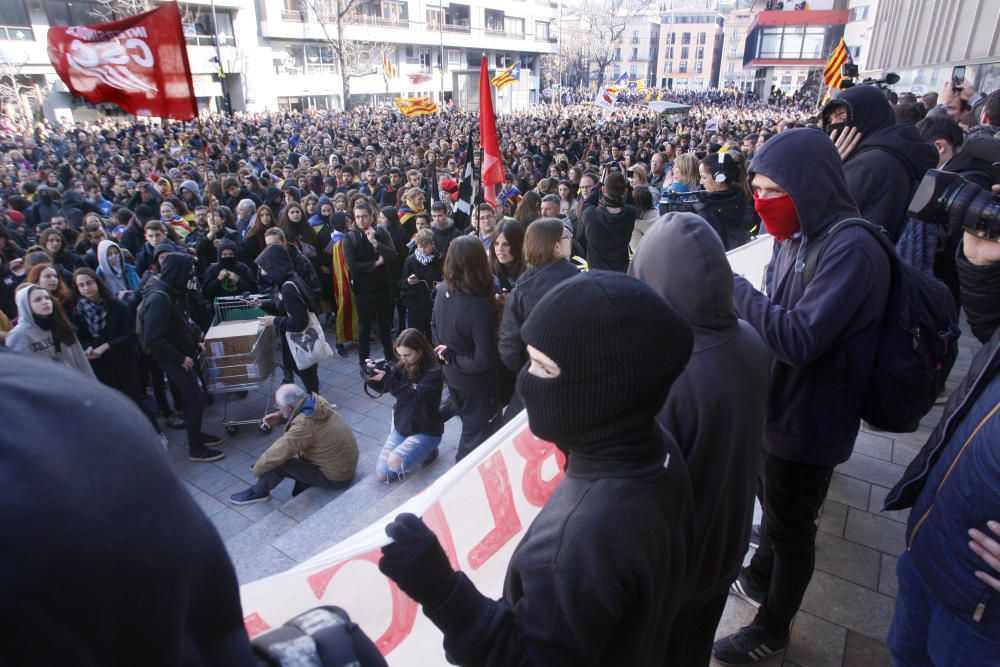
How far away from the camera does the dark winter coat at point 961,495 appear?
1.61 m

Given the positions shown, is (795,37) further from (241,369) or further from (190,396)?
(190,396)

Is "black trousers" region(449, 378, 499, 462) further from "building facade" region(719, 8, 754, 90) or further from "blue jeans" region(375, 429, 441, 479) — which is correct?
"building facade" region(719, 8, 754, 90)

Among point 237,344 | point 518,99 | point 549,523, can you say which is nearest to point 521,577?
point 549,523

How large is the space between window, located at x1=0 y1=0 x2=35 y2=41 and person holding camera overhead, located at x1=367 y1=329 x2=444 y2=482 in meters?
41.9

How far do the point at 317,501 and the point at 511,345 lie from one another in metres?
2.48

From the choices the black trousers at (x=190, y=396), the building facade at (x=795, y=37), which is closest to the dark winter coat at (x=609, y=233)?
the black trousers at (x=190, y=396)

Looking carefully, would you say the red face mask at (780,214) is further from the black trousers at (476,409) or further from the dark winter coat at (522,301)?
the black trousers at (476,409)

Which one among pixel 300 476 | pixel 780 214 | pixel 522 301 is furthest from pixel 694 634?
pixel 300 476

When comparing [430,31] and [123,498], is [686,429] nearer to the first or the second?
[123,498]

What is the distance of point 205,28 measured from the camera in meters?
41.3

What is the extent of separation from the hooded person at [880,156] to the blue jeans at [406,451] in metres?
3.43

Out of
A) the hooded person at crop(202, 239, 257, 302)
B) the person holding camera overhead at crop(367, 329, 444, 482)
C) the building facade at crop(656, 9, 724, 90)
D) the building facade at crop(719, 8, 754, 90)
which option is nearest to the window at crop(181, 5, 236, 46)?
the hooded person at crop(202, 239, 257, 302)

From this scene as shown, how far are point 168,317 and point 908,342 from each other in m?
5.68

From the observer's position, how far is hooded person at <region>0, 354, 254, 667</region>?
1.72ft
